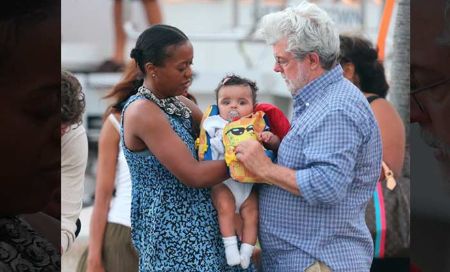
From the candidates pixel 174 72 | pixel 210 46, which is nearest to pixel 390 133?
pixel 174 72

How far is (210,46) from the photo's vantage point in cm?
801

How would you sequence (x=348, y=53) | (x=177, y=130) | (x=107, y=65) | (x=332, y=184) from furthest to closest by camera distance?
(x=107, y=65), (x=348, y=53), (x=177, y=130), (x=332, y=184)

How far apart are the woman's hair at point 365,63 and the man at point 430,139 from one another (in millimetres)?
1203

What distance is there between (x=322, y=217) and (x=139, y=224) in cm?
60

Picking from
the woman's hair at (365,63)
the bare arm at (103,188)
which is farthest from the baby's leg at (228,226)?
the woman's hair at (365,63)

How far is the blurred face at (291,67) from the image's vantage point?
311 centimetres

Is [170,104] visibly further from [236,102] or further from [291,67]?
[291,67]

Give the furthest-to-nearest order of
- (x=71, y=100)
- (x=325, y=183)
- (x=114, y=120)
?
(x=114, y=120), (x=71, y=100), (x=325, y=183)

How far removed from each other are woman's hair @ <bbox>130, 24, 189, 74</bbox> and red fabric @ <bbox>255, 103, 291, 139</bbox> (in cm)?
34

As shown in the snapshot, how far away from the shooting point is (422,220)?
323 cm

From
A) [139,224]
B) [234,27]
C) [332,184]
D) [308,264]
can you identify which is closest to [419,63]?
[332,184]

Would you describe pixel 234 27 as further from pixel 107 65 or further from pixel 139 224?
pixel 139 224

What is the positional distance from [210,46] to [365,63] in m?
3.64

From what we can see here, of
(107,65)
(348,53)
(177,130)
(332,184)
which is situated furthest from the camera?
(107,65)
